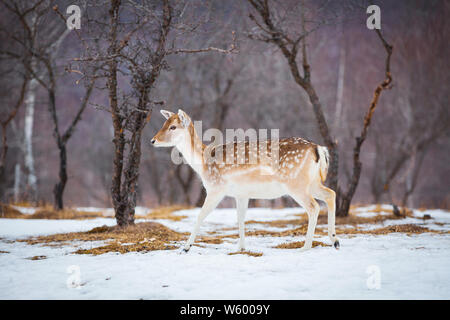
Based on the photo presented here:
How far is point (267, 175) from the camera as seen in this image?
17.2 feet

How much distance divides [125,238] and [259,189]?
2.44 meters

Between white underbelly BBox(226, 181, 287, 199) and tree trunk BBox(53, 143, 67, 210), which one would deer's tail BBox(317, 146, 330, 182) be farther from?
tree trunk BBox(53, 143, 67, 210)

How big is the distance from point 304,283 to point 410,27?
1845 cm

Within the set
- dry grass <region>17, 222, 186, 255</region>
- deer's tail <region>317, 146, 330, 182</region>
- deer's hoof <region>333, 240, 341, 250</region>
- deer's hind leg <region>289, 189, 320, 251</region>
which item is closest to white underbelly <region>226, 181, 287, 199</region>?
deer's hind leg <region>289, 189, 320, 251</region>

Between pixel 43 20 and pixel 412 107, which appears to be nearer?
pixel 43 20

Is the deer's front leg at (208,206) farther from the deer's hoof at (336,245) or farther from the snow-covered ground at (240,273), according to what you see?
the deer's hoof at (336,245)

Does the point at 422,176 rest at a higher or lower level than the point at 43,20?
lower

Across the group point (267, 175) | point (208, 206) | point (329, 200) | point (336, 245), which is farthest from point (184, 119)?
point (336, 245)

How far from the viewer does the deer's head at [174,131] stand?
5574mm

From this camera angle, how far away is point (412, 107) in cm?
1877
